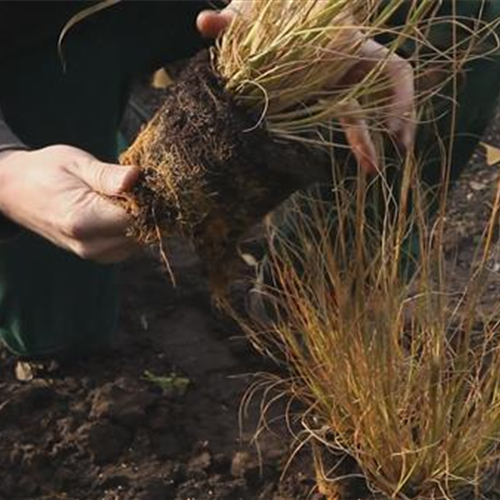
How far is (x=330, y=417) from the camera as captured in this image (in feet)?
6.97

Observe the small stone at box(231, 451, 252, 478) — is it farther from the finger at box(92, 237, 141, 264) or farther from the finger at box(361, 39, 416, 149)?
the finger at box(361, 39, 416, 149)

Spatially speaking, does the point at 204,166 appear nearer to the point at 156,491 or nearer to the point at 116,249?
the point at 116,249

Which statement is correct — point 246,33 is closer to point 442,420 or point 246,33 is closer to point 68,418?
point 442,420

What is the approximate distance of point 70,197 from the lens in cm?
184

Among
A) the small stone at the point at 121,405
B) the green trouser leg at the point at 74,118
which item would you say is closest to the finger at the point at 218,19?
the green trouser leg at the point at 74,118

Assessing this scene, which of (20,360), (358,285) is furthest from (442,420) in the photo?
(20,360)

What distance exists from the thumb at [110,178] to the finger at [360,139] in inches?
12.4

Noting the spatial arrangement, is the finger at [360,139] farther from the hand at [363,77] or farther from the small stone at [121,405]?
the small stone at [121,405]

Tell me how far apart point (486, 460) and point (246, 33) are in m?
0.72

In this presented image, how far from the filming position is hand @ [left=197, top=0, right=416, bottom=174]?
1.92 metres

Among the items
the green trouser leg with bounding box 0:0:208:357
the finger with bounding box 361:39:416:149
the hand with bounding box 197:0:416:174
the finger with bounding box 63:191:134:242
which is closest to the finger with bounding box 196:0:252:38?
the hand with bounding box 197:0:416:174

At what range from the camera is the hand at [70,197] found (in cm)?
182

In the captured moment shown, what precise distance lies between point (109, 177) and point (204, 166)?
0.42ft

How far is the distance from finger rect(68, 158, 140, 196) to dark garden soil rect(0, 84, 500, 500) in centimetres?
58
